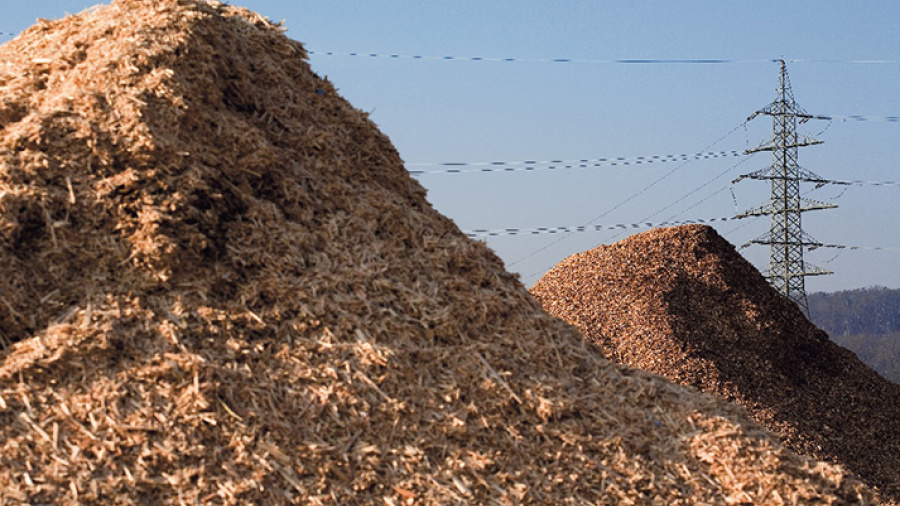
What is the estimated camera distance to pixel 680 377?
11.4 metres

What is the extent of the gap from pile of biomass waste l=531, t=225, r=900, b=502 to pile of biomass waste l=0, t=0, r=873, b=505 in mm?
5260

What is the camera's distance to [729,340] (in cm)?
1232

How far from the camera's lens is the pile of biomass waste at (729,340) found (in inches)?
441

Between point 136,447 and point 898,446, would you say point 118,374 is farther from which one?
point 898,446

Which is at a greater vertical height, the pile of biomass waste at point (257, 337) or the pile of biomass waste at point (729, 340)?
the pile of biomass waste at point (257, 337)

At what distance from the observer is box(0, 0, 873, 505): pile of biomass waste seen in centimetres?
480

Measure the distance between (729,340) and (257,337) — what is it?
8.63 meters

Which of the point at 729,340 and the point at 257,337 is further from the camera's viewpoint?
the point at 729,340

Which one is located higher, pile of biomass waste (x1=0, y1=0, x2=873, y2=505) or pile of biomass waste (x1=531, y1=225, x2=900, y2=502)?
pile of biomass waste (x1=0, y1=0, x2=873, y2=505)

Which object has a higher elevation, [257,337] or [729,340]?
[257,337]

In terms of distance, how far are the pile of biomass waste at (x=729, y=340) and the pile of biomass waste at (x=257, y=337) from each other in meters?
5.26

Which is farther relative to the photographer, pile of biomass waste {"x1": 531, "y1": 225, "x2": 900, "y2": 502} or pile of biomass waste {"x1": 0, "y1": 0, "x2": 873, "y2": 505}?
pile of biomass waste {"x1": 531, "y1": 225, "x2": 900, "y2": 502}

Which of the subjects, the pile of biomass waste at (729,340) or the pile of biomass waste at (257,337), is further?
the pile of biomass waste at (729,340)

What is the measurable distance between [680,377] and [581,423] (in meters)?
6.22
